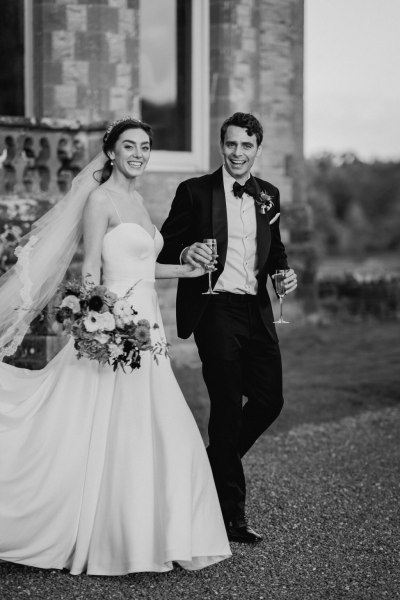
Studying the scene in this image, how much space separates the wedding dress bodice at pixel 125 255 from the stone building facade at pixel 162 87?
13.1 feet

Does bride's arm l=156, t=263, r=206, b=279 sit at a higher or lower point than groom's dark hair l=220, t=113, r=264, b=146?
lower

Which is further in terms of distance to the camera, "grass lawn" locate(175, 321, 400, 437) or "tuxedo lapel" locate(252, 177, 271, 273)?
"grass lawn" locate(175, 321, 400, 437)

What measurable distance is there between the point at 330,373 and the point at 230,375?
644 centimetres

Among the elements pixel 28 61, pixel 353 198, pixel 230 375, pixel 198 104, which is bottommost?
pixel 353 198

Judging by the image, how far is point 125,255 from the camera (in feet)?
16.7

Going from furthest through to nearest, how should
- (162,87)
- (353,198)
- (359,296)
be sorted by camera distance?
(353,198), (359,296), (162,87)

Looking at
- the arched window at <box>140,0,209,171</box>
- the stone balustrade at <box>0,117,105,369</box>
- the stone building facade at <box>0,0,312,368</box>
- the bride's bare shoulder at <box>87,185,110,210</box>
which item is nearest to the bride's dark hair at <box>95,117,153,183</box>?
the bride's bare shoulder at <box>87,185,110,210</box>

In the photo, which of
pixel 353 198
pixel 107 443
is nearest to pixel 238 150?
pixel 107 443

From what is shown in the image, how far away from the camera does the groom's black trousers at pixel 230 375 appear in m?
5.27

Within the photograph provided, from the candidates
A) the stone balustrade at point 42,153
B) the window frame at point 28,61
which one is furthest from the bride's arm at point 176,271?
the window frame at point 28,61

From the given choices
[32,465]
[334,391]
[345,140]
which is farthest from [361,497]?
[345,140]

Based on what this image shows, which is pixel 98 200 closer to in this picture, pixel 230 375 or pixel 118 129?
pixel 118 129

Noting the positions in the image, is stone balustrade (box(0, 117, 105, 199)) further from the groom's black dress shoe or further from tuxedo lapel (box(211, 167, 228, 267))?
the groom's black dress shoe

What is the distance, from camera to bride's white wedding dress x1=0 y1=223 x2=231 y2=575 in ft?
15.4
